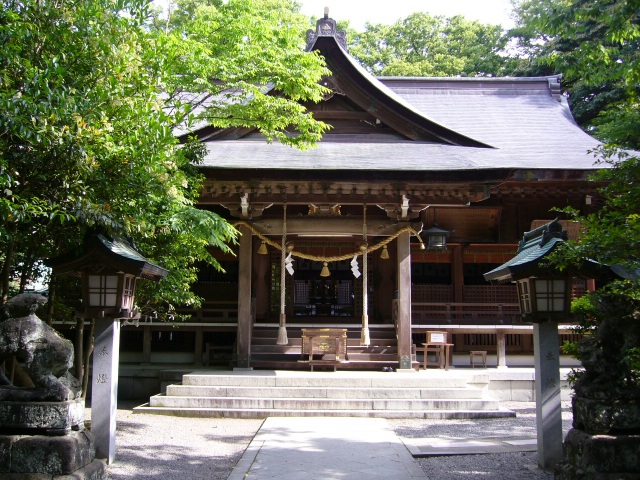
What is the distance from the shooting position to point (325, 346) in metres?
12.8

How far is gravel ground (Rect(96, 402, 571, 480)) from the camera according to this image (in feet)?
22.4

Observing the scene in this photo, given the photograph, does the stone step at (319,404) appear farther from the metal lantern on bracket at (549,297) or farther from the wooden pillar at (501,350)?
the metal lantern on bracket at (549,297)

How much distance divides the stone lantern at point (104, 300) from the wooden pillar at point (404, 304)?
6855mm

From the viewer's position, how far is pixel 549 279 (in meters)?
6.92

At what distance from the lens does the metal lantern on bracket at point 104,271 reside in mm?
6762

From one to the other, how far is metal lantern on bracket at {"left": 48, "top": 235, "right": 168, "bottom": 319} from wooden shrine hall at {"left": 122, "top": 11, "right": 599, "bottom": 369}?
4936mm

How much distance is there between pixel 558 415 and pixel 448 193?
22.3 feet

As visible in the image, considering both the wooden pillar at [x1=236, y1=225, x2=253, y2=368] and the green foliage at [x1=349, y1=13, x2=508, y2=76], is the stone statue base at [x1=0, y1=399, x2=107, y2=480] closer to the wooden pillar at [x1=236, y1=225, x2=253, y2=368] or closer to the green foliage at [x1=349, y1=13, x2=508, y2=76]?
the wooden pillar at [x1=236, y1=225, x2=253, y2=368]

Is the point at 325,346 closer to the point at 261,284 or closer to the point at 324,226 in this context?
the point at 324,226

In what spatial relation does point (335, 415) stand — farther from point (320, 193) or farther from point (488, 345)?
point (488, 345)

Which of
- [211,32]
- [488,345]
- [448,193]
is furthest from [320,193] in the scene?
[488,345]

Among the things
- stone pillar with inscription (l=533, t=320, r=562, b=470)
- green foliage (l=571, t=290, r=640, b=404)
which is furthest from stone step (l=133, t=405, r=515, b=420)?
green foliage (l=571, t=290, r=640, b=404)

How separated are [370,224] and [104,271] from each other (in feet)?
23.9

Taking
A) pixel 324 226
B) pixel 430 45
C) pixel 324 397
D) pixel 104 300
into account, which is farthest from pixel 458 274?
pixel 430 45
